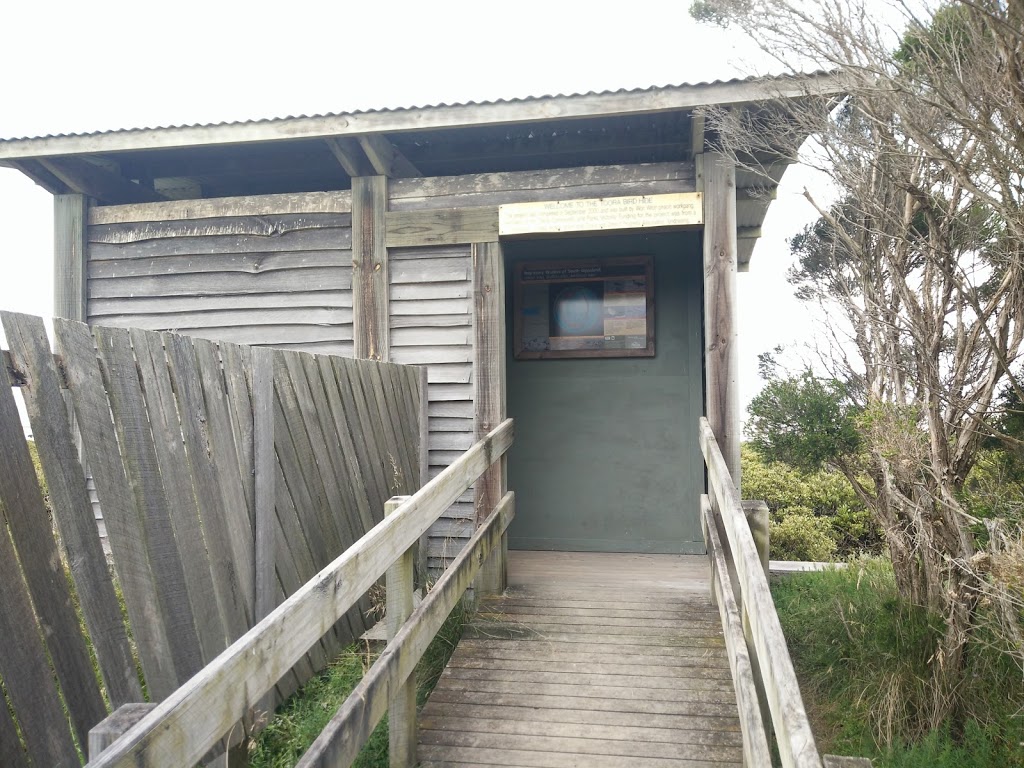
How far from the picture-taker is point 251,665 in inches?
67.2

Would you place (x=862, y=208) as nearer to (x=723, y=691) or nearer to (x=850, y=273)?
(x=850, y=273)

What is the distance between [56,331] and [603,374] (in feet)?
15.3

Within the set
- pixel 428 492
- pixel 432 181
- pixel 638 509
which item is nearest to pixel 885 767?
pixel 428 492

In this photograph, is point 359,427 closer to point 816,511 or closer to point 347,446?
point 347,446

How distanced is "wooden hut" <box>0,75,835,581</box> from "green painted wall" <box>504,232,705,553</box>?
17mm

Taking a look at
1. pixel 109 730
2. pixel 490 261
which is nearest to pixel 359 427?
pixel 490 261

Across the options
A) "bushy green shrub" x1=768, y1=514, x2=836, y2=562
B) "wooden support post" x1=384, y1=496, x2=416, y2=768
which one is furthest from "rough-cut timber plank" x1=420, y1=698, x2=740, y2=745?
"bushy green shrub" x1=768, y1=514, x2=836, y2=562

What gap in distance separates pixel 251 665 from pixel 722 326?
11.7 feet

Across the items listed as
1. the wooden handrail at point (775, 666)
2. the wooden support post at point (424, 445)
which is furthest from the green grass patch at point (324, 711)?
the wooden handrail at point (775, 666)

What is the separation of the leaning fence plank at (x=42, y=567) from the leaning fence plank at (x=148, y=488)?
1.22 ft

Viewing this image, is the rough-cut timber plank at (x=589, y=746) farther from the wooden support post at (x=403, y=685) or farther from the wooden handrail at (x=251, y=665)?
the wooden handrail at (x=251, y=665)

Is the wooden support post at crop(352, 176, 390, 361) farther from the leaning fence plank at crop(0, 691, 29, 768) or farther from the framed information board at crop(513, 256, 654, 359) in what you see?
the leaning fence plank at crop(0, 691, 29, 768)

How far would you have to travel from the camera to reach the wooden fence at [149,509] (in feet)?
6.10

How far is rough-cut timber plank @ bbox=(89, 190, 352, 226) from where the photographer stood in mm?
5208
